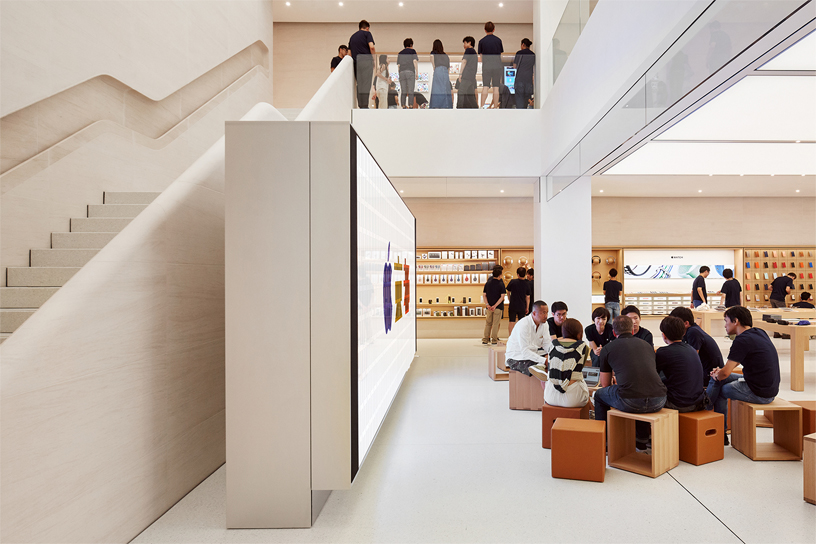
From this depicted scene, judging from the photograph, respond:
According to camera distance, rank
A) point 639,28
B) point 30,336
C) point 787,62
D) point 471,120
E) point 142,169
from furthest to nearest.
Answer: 1. point 471,120
2. point 142,169
3. point 639,28
4. point 787,62
5. point 30,336

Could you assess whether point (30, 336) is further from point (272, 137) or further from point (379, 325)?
point (379, 325)

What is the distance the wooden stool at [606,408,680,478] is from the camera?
12.4 feet

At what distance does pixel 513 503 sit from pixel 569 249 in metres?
6.26

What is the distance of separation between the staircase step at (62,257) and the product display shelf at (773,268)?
1425 centimetres

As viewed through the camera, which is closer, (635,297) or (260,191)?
(260,191)

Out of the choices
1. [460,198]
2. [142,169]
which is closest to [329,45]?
[460,198]

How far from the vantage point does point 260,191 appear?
310 cm

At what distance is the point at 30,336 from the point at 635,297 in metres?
12.9

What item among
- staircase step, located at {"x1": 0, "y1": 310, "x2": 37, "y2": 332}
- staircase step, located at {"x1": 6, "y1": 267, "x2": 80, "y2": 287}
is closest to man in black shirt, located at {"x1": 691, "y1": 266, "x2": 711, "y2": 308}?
staircase step, located at {"x1": 6, "y1": 267, "x2": 80, "y2": 287}

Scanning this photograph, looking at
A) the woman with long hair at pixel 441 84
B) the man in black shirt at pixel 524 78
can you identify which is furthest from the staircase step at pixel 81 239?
the man in black shirt at pixel 524 78

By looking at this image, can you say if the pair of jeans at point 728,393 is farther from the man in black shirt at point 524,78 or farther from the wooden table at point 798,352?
the man in black shirt at point 524,78

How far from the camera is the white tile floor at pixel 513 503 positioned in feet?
9.74

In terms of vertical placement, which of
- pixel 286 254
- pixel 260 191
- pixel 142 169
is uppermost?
pixel 142 169

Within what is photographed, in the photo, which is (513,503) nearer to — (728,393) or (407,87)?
(728,393)
